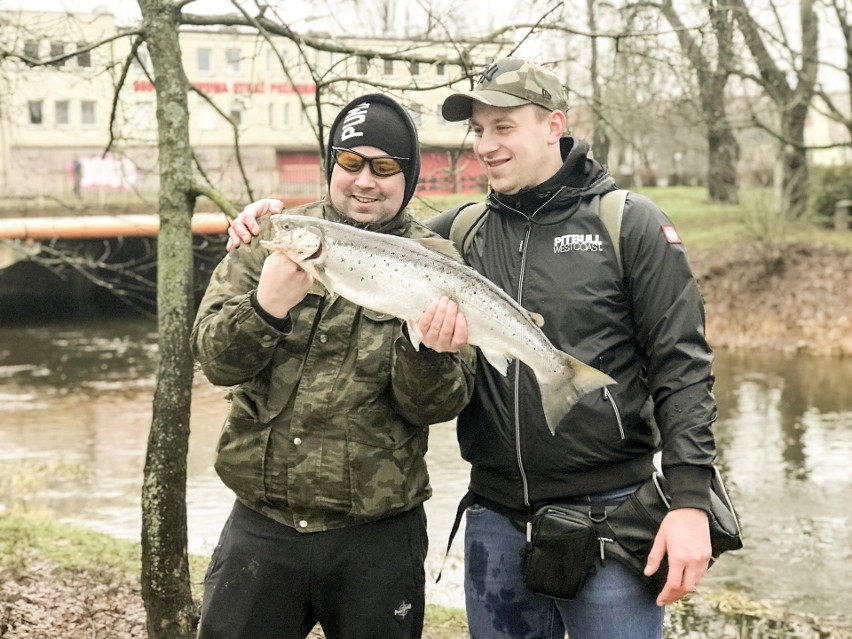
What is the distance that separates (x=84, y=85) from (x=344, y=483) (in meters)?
5.04

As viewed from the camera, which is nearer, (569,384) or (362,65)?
(569,384)

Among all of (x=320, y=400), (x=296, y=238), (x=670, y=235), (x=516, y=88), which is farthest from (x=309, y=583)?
(x=516, y=88)

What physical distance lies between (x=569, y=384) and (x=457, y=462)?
8.87 m

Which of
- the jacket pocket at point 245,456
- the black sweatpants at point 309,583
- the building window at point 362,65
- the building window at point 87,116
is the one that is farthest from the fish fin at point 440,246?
the building window at point 87,116

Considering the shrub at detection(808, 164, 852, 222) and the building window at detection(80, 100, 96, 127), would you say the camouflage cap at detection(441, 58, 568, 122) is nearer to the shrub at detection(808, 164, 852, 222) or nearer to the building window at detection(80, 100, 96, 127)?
the shrub at detection(808, 164, 852, 222)

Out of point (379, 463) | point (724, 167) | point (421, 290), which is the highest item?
point (724, 167)

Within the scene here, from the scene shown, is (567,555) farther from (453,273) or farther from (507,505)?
(453,273)

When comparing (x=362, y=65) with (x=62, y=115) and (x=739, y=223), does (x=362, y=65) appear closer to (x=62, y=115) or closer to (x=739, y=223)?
(x=739, y=223)

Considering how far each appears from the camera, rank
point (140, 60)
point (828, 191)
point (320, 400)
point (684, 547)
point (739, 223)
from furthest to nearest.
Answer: point (828, 191)
point (739, 223)
point (140, 60)
point (320, 400)
point (684, 547)

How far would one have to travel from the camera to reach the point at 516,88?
3469 mm

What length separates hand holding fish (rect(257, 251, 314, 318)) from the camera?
318 centimetres

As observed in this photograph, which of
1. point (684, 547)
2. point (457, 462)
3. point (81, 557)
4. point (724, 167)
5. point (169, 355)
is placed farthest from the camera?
point (724, 167)

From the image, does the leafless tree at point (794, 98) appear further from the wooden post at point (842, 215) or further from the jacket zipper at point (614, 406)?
the jacket zipper at point (614, 406)

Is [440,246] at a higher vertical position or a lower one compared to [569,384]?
higher
